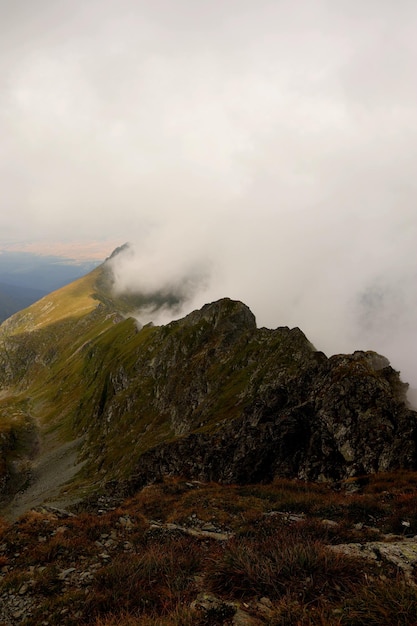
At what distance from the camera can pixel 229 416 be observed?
5519cm

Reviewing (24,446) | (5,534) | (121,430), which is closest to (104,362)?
(24,446)

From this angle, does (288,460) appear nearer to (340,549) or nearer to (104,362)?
(340,549)

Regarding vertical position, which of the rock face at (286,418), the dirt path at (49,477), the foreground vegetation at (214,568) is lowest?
the dirt path at (49,477)

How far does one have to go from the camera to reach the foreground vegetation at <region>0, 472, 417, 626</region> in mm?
8688

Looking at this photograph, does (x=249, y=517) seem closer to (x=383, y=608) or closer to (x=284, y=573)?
(x=284, y=573)

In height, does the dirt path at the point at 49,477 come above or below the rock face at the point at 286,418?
below

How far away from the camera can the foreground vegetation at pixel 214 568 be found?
8.69m

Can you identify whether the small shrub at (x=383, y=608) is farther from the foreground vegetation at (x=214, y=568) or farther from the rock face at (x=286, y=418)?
the rock face at (x=286, y=418)

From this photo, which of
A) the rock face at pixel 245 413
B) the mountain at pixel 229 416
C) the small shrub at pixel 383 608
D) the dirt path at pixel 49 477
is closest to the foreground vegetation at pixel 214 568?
the small shrub at pixel 383 608

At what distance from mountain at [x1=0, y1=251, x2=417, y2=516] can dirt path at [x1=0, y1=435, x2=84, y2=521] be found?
1.96 meters

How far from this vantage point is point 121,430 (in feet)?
326

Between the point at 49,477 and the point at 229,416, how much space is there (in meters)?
82.3

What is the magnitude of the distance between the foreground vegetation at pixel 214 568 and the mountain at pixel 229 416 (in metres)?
10.8

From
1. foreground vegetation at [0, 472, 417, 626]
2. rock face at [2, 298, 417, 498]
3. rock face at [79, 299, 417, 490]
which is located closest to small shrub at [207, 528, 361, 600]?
foreground vegetation at [0, 472, 417, 626]
